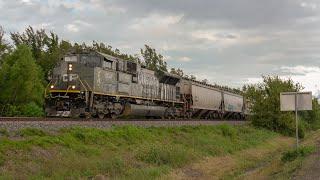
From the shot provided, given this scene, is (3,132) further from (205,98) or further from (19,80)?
(19,80)

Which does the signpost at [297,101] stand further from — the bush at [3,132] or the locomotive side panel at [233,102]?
the locomotive side panel at [233,102]

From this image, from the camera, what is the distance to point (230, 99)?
2203 inches

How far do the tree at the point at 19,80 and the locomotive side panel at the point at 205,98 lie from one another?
17.1 m

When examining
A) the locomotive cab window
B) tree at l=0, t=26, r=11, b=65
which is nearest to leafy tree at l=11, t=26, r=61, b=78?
tree at l=0, t=26, r=11, b=65

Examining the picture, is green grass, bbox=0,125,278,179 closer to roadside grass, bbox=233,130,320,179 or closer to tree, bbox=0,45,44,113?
roadside grass, bbox=233,130,320,179

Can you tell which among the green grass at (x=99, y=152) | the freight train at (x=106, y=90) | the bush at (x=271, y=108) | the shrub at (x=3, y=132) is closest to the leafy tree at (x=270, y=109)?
the bush at (x=271, y=108)

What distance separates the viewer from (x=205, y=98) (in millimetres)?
45875

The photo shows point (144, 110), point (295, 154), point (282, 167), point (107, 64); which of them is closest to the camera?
point (282, 167)

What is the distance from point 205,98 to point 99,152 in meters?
28.5

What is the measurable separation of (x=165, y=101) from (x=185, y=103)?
558 cm

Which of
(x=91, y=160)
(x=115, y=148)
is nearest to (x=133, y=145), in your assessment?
(x=115, y=148)

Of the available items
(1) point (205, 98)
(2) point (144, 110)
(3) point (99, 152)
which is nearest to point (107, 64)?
(2) point (144, 110)

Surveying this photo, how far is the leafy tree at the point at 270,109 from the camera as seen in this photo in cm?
4659

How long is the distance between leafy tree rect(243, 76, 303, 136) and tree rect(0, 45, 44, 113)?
23035 mm
